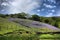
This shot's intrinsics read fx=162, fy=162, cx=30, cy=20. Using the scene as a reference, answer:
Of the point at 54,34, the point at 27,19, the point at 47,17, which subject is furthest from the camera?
the point at 47,17

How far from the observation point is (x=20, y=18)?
485cm

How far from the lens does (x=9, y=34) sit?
3744mm

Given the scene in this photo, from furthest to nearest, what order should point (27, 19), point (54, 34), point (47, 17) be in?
point (47, 17) → point (27, 19) → point (54, 34)

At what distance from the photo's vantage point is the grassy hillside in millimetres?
3633

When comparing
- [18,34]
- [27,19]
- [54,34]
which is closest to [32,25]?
[27,19]

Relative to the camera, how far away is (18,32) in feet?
12.8

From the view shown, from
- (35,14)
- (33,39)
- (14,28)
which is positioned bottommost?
(33,39)

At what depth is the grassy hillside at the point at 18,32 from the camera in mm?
3633

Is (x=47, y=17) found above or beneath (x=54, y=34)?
above

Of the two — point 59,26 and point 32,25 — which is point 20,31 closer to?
point 32,25

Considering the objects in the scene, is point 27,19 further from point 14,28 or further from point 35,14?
point 14,28

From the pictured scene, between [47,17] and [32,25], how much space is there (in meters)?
0.80

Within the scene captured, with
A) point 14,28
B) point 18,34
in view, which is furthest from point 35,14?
point 18,34

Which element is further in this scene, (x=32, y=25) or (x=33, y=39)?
(x=32, y=25)
